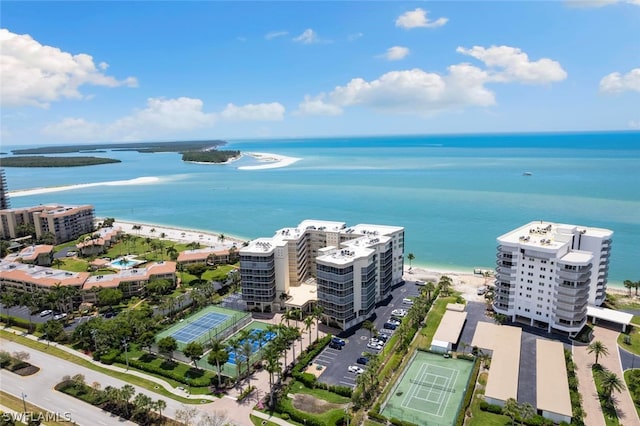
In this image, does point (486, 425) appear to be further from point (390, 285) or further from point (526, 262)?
point (390, 285)

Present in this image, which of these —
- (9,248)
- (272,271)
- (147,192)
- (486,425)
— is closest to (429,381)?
(486,425)

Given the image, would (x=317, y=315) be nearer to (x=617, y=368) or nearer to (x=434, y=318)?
(x=434, y=318)

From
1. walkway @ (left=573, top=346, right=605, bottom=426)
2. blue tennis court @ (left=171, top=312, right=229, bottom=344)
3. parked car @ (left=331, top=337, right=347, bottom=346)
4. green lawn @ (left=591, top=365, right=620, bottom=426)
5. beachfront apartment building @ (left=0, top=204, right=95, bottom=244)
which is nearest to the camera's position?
green lawn @ (left=591, top=365, right=620, bottom=426)

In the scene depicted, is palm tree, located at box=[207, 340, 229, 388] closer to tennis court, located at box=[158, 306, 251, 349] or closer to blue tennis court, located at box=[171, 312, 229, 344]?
tennis court, located at box=[158, 306, 251, 349]

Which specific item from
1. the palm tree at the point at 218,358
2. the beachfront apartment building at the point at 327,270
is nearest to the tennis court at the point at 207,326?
the beachfront apartment building at the point at 327,270

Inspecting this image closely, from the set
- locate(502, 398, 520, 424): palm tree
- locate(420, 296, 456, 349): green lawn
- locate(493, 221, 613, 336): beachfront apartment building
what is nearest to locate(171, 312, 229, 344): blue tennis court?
locate(420, 296, 456, 349): green lawn
